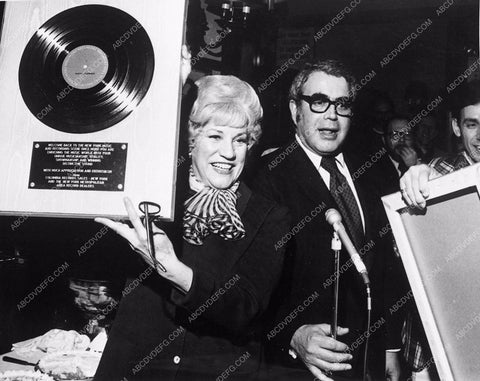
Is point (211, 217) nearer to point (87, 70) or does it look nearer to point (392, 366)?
point (87, 70)

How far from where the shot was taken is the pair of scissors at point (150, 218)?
1055 mm

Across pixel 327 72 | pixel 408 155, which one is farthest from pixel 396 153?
pixel 327 72

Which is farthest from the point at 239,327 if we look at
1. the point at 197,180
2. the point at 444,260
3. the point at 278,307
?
the point at 444,260

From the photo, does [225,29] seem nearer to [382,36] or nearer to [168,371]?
[382,36]

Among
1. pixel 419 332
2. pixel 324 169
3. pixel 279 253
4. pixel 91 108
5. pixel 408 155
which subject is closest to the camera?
pixel 91 108

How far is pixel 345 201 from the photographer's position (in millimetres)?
1562

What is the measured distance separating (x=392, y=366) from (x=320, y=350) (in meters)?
0.47

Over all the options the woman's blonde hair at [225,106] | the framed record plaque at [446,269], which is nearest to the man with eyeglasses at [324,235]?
the woman's blonde hair at [225,106]

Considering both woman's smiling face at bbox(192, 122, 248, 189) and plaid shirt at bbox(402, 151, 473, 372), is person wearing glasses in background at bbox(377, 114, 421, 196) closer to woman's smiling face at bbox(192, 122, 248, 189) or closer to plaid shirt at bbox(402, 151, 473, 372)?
plaid shirt at bbox(402, 151, 473, 372)

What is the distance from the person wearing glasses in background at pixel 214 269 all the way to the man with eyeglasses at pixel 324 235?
0.17 meters

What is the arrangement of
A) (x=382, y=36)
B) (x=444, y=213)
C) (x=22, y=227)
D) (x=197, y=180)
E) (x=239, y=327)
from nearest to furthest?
(x=444, y=213), (x=239, y=327), (x=197, y=180), (x=22, y=227), (x=382, y=36)

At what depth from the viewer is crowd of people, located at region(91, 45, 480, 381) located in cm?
122

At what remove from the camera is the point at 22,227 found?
174 cm

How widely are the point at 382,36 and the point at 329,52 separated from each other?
246mm
